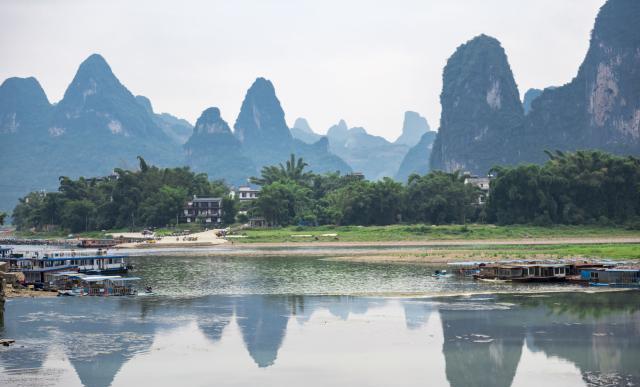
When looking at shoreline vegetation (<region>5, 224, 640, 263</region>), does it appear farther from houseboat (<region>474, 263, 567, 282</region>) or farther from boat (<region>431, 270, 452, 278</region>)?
houseboat (<region>474, 263, 567, 282</region>)

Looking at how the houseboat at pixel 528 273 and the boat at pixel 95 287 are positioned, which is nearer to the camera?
the boat at pixel 95 287

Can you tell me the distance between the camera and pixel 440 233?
102312 mm

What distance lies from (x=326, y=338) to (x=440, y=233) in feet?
222

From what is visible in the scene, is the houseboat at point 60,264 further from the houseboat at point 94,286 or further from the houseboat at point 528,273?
the houseboat at point 528,273

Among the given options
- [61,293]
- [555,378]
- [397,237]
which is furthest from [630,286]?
[397,237]

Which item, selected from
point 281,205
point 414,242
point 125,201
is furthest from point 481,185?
point 125,201

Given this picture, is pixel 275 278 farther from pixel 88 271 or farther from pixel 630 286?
pixel 630 286

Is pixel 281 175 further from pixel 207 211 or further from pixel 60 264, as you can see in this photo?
pixel 60 264

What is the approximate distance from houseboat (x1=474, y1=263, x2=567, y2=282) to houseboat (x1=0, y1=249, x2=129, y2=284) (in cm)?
2969

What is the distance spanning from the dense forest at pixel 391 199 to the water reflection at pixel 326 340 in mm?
62893

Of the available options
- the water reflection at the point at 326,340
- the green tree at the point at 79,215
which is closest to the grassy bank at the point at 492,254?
the water reflection at the point at 326,340

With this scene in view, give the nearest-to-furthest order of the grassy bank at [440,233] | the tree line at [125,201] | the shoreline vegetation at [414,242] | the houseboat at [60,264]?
the houseboat at [60,264] < the shoreline vegetation at [414,242] < the grassy bank at [440,233] < the tree line at [125,201]

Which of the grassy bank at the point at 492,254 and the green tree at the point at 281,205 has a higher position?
the green tree at the point at 281,205

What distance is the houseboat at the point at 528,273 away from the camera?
54.4 meters
